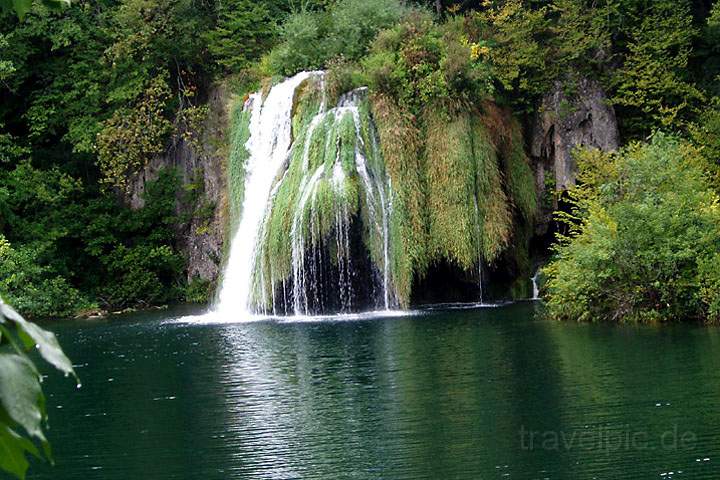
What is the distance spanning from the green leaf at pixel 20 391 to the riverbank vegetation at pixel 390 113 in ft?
54.7

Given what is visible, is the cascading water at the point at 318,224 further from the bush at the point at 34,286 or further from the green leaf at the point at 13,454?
the green leaf at the point at 13,454

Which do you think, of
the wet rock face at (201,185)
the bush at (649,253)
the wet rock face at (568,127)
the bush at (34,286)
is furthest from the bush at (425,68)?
the bush at (34,286)

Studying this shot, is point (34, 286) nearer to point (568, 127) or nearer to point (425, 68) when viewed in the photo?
point (425, 68)

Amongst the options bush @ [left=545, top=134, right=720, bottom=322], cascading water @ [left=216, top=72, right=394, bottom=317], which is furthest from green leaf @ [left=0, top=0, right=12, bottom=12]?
cascading water @ [left=216, top=72, right=394, bottom=317]

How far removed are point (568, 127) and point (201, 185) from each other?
36.2ft

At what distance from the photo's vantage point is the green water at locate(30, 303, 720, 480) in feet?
28.4

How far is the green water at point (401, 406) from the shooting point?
341 inches

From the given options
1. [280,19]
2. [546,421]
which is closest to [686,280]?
[546,421]

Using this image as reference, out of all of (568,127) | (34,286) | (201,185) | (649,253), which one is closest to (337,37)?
(568,127)

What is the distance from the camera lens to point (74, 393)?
13633 mm

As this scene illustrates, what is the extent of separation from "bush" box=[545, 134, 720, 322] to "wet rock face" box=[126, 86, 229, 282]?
12.7 metres

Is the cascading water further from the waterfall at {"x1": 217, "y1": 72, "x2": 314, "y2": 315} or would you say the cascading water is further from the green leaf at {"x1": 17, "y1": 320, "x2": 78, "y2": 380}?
the green leaf at {"x1": 17, "y1": 320, "x2": 78, "y2": 380}

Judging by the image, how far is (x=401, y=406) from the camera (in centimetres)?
1105

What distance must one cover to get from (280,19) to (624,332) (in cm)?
1688
